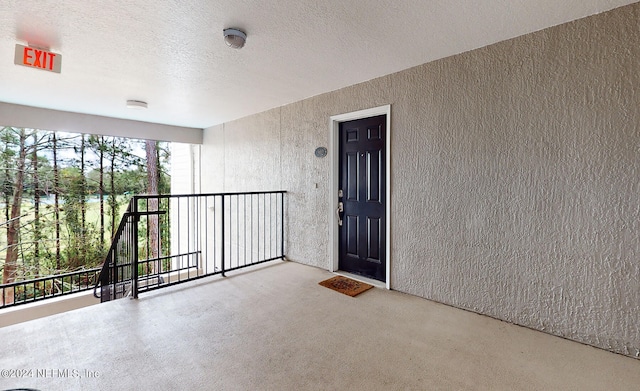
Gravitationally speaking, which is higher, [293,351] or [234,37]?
[234,37]

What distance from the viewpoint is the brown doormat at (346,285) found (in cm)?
307

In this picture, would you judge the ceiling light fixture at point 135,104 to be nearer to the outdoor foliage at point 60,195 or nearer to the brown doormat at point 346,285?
the outdoor foliage at point 60,195

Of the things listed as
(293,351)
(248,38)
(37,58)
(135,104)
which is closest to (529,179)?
(293,351)

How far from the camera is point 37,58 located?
7.77 ft

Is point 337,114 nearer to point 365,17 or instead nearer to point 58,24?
point 365,17

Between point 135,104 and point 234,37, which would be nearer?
point 234,37

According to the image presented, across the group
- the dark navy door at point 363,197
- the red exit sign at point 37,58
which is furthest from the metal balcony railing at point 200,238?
the red exit sign at point 37,58

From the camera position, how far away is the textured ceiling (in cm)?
189

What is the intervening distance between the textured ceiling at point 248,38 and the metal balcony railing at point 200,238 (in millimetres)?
1400

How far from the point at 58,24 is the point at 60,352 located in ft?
7.82

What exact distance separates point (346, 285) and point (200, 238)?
14.5 ft

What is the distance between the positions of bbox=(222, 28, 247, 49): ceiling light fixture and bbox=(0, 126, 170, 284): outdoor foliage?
5.80 metres

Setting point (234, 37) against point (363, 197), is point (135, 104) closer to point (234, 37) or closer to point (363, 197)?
point (234, 37)

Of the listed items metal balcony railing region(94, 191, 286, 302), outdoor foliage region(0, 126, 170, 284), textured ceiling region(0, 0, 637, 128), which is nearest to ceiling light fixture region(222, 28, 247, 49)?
textured ceiling region(0, 0, 637, 128)
